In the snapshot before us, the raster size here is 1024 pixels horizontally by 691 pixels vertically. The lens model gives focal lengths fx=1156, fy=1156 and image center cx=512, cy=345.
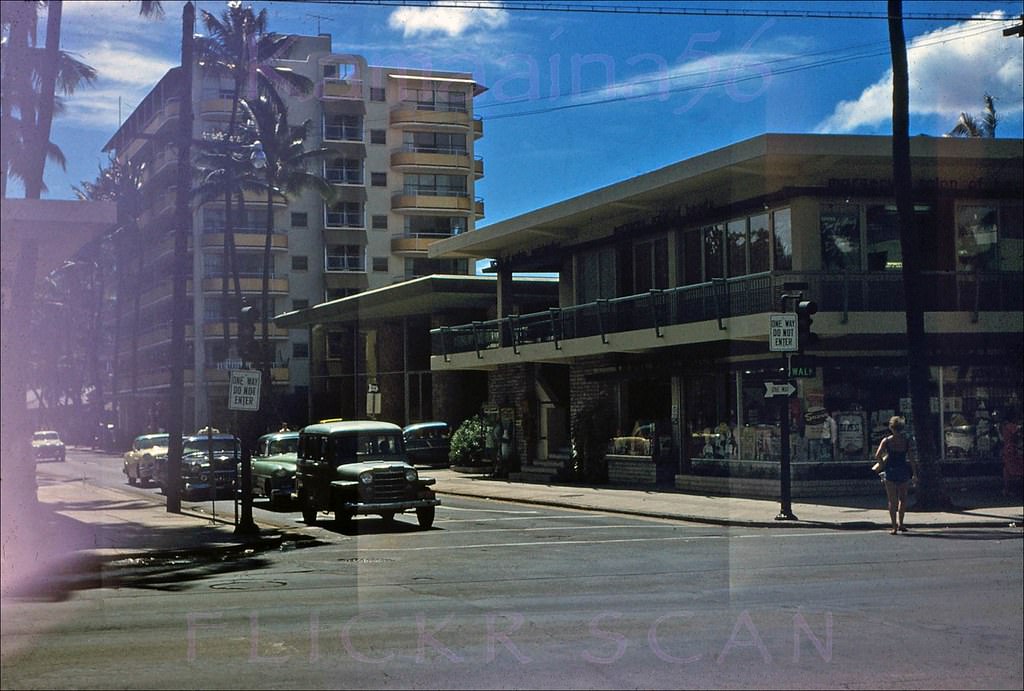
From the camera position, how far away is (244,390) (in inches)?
870

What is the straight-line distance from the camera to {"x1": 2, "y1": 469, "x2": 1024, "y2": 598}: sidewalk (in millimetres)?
15109

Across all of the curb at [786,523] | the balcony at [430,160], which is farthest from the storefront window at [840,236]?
the balcony at [430,160]

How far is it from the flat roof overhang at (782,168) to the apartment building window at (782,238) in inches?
23.3

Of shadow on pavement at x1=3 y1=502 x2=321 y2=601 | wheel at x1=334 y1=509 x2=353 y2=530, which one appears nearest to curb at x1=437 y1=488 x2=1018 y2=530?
wheel at x1=334 y1=509 x2=353 y2=530

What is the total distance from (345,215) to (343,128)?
5.55 meters

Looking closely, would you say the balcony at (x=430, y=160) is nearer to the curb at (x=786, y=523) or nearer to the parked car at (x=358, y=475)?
the curb at (x=786, y=523)

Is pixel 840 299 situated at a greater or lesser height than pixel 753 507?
greater

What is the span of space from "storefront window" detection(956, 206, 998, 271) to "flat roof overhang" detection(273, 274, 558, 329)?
19.1 meters

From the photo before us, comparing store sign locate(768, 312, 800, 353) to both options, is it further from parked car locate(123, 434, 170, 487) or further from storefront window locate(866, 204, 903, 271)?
parked car locate(123, 434, 170, 487)

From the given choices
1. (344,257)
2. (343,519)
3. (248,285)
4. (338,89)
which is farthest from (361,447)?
(344,257)

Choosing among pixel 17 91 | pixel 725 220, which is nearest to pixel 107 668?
pixel 17 91

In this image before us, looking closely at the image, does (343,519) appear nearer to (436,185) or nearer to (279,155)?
(279,155)

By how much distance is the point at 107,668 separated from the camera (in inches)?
347

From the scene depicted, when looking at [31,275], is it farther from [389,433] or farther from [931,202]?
[931,202]
